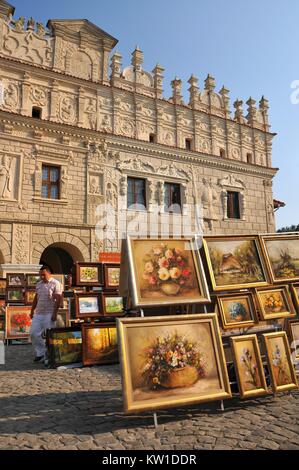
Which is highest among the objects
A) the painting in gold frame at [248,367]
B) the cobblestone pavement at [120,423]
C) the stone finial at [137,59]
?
the stone finial at [137,59]

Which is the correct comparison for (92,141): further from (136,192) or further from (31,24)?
(31,24)

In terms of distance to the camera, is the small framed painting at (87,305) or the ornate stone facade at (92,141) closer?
the small framed painting at (87,305)

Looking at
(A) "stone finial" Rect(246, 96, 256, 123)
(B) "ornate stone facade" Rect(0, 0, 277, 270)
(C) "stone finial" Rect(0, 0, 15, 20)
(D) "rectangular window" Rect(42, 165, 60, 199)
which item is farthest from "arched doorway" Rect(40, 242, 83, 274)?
(A) "stone finial" Rect(246, 96, 256, 123)

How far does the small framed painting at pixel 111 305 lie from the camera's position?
6.63m

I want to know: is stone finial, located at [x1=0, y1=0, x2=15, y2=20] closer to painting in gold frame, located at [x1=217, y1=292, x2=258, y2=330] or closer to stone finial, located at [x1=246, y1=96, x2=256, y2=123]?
stone finial, located at [x1=246, y1=96, x2=256, y2=123]

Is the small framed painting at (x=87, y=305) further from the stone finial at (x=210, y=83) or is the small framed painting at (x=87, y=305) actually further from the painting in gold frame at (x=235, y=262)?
the stone finial at (x=210, y=83)

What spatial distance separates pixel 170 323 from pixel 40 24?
50.1 feet

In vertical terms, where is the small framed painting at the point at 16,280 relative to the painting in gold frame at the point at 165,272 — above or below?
above

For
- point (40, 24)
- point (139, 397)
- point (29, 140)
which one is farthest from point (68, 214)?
point (139, 397)

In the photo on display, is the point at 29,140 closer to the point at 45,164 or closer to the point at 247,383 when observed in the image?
the point at 45,164

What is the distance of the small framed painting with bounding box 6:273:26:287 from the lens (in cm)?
1086

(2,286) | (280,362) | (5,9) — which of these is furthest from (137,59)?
(280,362)

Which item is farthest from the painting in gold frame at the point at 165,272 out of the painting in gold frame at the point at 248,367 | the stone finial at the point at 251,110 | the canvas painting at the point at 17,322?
the stone finial at the point at 251,110

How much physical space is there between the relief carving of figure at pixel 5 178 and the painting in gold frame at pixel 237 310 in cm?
1075
